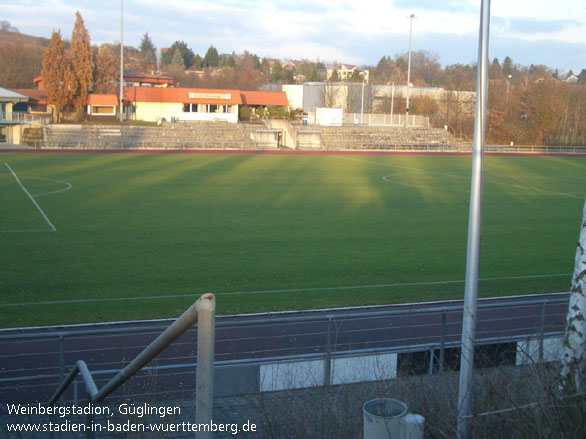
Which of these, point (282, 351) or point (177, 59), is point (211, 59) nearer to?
point (177, 59)

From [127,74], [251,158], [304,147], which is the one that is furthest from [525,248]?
[127,74]

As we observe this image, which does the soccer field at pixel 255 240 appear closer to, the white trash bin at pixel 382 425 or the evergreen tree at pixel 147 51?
the white trash bin at pixel 382 425

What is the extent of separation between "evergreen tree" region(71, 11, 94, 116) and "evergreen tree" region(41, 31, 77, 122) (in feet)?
1.91

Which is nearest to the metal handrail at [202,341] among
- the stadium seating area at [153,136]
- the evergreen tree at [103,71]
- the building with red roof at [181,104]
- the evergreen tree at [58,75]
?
the stadium seating area at [153,136]

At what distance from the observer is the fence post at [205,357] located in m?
2.76

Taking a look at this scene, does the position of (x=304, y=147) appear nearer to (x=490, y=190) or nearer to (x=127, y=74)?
(x=490, y=190)

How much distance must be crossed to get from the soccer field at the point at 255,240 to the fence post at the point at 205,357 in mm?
9310

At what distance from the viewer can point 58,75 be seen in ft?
205

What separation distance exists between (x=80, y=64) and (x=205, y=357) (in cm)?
6590

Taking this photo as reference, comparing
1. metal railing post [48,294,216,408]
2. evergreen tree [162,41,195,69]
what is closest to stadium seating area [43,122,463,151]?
metal railing post [48,294,216,408]

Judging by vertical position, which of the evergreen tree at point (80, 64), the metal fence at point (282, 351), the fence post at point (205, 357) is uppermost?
the evergreen tree at point (80, 64)

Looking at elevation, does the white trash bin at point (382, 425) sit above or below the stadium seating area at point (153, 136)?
below

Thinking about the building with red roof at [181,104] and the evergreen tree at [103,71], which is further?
the evergreen tree at [103,71]

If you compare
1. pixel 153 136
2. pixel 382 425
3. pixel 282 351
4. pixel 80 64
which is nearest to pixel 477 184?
pixel 382 425
